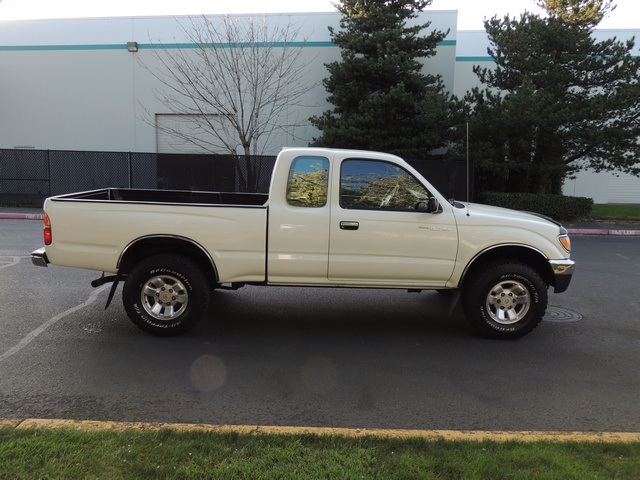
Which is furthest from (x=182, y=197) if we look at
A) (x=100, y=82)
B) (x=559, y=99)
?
(x=100, y=82)

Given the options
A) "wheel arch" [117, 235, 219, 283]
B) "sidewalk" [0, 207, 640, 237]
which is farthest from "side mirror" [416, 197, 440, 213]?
"sidewalk" [0, 207, 640, 237]

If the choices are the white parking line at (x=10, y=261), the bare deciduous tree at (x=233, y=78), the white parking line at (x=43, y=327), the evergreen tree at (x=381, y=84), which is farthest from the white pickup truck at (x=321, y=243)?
the bare deciduous tree at (x=233, y=78)

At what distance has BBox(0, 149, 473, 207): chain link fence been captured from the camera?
1967 cm

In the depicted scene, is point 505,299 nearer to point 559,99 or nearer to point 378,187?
point 378,187

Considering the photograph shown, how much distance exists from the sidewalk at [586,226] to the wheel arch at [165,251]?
13.5 meters

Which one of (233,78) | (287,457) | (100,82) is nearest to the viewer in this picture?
(287,457)

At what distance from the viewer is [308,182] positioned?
5.38 m

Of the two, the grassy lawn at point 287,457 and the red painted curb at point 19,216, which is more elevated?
the red painted curb at point 19,216

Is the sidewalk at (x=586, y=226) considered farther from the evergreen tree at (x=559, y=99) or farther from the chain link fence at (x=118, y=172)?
the evergreen tree at (x=559, y=99)

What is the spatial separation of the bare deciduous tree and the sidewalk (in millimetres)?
7057

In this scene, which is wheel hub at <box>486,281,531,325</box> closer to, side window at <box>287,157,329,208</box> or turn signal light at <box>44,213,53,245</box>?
side window at <box>287,157,329,208</box>

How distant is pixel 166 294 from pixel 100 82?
20799mm

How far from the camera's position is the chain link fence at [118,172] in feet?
64.5

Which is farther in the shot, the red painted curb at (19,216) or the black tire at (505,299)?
the red painted curb at (19,216)
